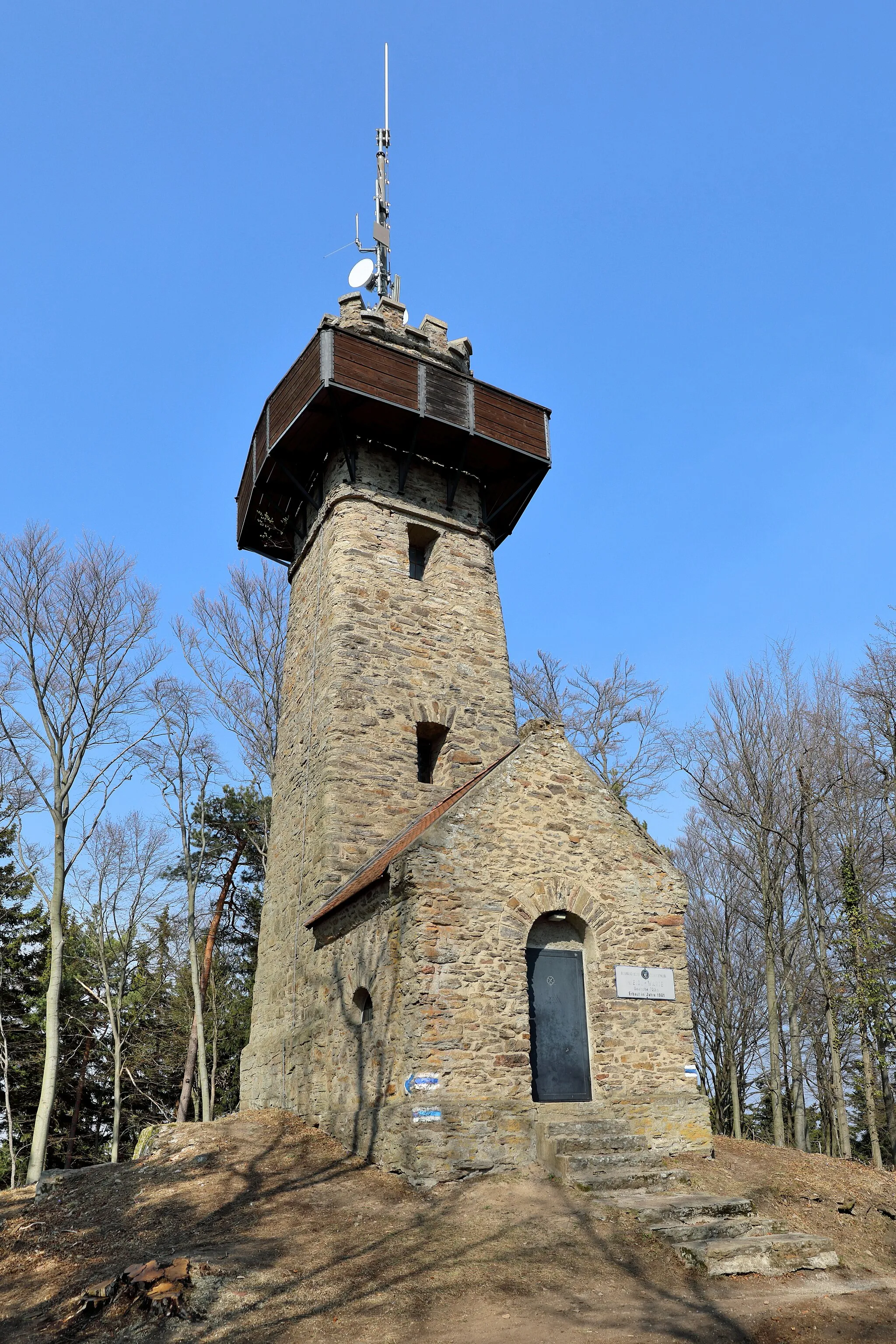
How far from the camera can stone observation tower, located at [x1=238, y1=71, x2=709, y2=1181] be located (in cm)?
973

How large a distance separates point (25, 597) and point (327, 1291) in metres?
13.7

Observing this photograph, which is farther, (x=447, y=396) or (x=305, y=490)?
(x=305, y=490)

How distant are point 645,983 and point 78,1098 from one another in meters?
20.8

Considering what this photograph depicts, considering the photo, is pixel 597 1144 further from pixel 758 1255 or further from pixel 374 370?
pixel 374 370

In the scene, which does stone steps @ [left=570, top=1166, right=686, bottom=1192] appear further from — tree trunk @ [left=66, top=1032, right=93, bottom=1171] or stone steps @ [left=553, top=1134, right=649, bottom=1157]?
tree trunk @ [left=66, top=1032, right=93, bottom=1171]

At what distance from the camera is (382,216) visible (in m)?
21.0

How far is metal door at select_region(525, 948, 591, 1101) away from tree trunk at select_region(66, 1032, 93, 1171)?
1852 centimetres

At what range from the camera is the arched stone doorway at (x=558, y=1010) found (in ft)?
33.5

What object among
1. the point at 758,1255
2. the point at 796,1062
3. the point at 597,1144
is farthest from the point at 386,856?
the point at 796,1062

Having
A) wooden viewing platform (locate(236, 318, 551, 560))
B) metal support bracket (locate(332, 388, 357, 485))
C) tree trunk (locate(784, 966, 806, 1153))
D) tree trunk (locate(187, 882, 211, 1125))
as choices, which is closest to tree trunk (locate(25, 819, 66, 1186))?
tree trunk (locate(187, 882, 211, 1125))

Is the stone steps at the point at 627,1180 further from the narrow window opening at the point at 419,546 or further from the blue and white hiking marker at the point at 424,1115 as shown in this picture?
the narrow window opening at the point at 419,546

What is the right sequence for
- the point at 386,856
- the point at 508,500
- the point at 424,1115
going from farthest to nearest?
the point at 508,500 → the point at 386,856 → the point at 424,1115

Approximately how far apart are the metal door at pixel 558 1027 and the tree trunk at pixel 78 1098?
18525 mm

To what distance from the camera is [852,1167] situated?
1202 centimetres
